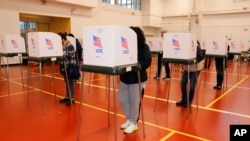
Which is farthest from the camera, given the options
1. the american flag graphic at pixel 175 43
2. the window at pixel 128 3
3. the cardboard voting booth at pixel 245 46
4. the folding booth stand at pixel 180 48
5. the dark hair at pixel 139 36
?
the window at pixel 128 3

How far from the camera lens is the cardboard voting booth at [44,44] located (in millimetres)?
3725

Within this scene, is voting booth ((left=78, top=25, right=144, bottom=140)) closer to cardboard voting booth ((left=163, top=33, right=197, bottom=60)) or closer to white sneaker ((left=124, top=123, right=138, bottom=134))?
white sneaker ((left=124, top=123, right=138, bottom=134))

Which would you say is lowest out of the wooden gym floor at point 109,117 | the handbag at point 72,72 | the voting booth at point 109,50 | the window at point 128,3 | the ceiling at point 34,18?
the wooden gym floor at point 109,117

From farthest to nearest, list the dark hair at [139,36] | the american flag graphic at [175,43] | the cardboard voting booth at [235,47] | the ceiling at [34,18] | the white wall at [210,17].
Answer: the white wall at [210,17] < the ceiling at [34,18] < the cardboard voting booth at [235,47] < the american flag graphic at [175,43] < the dark hair at [139,36]

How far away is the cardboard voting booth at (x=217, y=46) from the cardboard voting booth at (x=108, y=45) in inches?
128

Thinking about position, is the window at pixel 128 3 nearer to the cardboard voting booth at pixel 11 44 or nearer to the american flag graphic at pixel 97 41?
the cardboard voting booth at pixel 11 44

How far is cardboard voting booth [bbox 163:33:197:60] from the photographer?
362 centimetres

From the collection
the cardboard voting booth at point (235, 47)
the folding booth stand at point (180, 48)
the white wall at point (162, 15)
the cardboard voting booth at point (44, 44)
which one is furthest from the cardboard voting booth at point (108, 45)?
the white wall at point (162, 15)

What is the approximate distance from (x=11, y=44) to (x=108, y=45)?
370cm

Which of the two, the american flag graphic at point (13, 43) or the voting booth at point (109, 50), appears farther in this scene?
the american flag graphic at point (13, 43)

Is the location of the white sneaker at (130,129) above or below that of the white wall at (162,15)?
below

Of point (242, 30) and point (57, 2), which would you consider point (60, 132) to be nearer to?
point (57, 2)

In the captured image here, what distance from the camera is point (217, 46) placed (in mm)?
5148

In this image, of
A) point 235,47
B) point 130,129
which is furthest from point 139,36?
point 235,47
